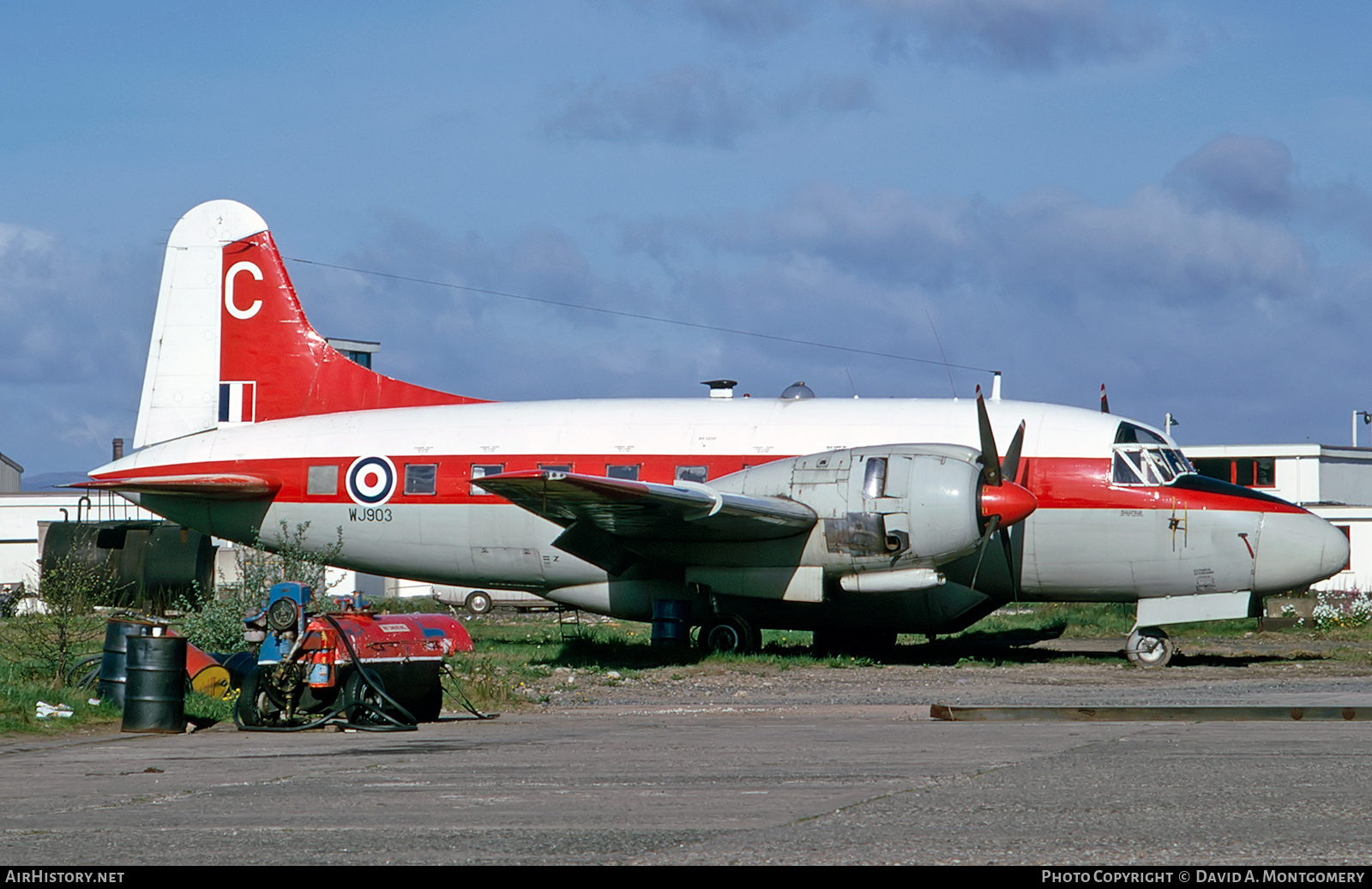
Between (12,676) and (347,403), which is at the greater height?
(347,403)

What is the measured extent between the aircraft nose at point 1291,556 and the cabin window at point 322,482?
14.1 metres

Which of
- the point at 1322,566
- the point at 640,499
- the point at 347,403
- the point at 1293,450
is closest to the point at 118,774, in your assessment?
the point at 640,499

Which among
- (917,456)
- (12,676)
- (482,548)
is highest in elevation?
(917,456)

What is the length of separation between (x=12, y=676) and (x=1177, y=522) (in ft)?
51.2

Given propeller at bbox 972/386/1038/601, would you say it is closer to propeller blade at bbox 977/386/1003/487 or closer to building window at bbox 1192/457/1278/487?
propeller blade at bbox 977/386/1003/487

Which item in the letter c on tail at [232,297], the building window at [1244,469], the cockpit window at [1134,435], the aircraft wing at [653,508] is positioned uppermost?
the letter c on tail at [232,297]

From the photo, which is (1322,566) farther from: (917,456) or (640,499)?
(640,499)

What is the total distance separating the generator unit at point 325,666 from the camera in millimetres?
12906

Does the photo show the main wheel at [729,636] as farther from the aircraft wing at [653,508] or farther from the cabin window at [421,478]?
the cabin window at [421,478]

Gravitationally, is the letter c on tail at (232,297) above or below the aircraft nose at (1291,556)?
above

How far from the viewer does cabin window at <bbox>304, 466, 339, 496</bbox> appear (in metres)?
21.9

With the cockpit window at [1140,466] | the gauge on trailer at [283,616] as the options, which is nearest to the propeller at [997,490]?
the cockpit window at [1140,466]

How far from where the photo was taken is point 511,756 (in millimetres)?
10586

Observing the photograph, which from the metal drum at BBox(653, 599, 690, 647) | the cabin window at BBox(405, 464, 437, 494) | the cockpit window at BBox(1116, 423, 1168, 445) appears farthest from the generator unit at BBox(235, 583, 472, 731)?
the cockpit window at BBox(1116, 423, 1168, 445)
